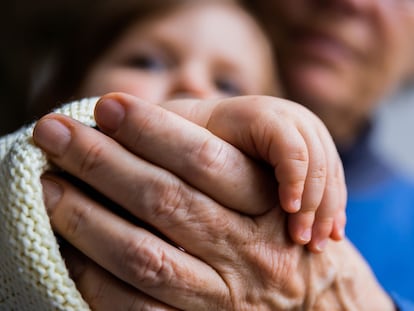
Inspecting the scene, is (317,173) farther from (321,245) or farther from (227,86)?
(227,86)

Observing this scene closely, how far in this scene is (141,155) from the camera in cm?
45

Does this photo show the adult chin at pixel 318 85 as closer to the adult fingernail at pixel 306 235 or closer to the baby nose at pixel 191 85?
the baby nose at pixel 191 85

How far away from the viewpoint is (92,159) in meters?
0.44

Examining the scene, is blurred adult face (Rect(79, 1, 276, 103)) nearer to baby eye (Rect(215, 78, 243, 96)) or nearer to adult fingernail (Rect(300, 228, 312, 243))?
baby eye (Rect(215, 78, 243, 96))

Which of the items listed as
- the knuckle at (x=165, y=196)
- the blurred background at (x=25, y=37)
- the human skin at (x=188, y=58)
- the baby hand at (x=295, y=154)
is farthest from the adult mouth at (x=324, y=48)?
the knuckle at (x=165, y=196)

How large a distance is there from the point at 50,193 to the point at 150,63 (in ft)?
1.37

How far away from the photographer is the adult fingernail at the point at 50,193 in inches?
17.3

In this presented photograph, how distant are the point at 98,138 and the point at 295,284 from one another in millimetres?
230

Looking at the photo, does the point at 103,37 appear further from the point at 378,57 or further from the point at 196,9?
the point at 378,57

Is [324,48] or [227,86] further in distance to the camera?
[324,48]

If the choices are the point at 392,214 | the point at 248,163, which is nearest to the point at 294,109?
the point at 248,163

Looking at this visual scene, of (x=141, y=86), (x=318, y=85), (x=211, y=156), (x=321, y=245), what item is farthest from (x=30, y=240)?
(x=318, y=85)

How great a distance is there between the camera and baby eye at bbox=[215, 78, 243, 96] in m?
0.84

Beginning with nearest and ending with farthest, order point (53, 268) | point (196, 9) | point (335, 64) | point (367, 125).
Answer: point (53, 268) → point (196, 9) → point (335, 64) → point (367, 125)
